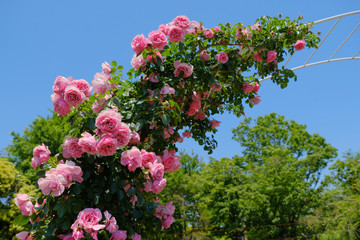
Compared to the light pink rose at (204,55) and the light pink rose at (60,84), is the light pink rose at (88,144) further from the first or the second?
the light pink rose at (204,55)

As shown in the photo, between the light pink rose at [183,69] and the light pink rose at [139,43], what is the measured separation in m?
0.32

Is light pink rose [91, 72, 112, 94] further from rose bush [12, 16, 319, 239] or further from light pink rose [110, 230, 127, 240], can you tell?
light pink rose [110, 230, 127, 240]

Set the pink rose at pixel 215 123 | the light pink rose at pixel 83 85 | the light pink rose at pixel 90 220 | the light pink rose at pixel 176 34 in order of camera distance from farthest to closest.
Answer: the pink rose at pixel 215 123
the light pink rose at pixel 176 34
the light pink rose at pixel 83 85
the light pink rose at pixel 90 220

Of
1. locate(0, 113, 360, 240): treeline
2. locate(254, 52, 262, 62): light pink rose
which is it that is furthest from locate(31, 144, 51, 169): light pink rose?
locate(0, 113, 360, 240): treeline

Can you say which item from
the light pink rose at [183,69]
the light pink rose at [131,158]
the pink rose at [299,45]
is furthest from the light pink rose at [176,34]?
the pink rose at [299,45]

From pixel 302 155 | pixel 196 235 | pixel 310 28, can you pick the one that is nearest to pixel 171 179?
pixel 196 235

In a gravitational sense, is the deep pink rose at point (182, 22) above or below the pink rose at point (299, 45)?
below

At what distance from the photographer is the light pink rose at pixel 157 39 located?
2.66 metres

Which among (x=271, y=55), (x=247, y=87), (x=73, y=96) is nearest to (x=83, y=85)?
(x=73, y=96)

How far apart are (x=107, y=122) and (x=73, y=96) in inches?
15.2

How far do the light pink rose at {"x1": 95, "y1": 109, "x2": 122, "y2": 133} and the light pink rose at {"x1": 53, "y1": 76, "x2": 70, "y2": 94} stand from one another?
474mm

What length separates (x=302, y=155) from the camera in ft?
72.6

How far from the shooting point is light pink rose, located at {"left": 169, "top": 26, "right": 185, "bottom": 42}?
9.05ft

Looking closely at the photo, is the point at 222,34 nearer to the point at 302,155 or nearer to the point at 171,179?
the point at 171,179
